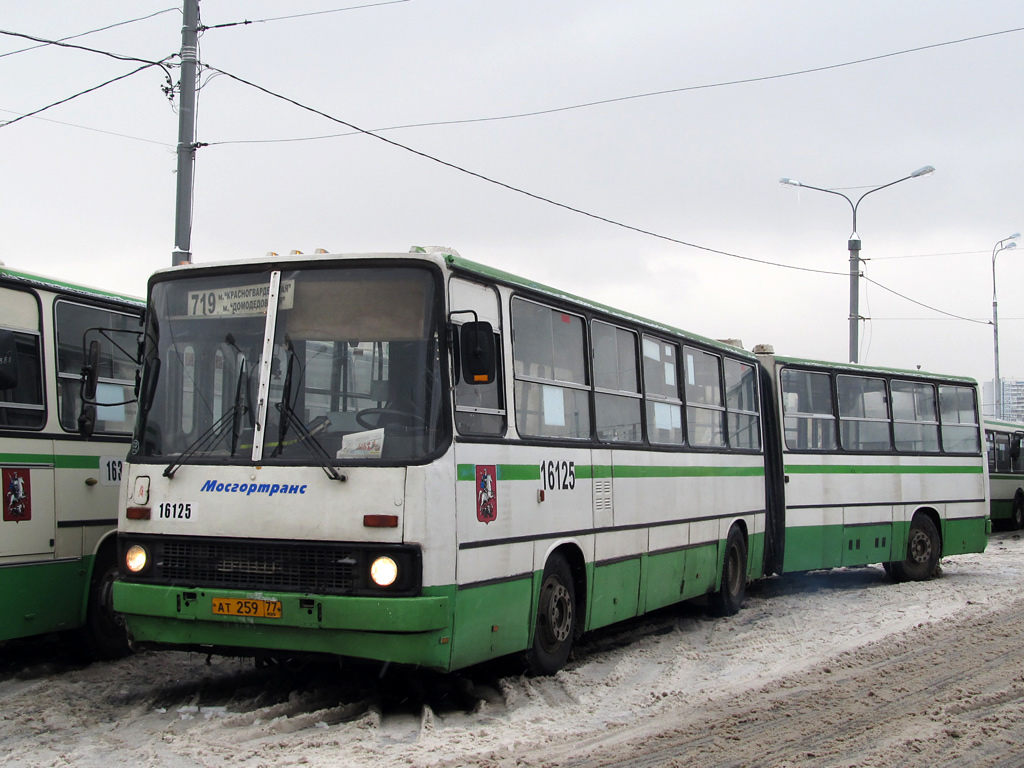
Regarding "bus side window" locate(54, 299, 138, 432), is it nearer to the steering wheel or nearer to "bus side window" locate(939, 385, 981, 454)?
the steering wheel

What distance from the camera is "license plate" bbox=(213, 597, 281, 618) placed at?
6.77m

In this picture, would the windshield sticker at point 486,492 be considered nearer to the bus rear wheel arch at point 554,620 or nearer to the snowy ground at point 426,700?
the bus rear wheel arch at point 554,620

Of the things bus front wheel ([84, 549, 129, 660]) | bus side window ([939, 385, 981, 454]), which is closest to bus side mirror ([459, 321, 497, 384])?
bus front wheel ([84, 549, 129, 660])

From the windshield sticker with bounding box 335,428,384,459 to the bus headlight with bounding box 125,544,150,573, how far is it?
1508 mm

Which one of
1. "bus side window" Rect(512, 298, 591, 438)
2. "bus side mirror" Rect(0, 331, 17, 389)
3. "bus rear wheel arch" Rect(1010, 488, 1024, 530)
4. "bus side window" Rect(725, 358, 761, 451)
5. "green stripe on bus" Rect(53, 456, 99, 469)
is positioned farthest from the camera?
"bus rear wheel arch" Rect(1010, 488, 1024, 530)

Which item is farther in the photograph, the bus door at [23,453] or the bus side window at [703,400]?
the bus side window at [703,400]

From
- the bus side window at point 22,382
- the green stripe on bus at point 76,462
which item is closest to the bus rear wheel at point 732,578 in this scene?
the green stripe on bus at point 76,462

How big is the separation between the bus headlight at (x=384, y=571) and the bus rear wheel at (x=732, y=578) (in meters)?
6.45

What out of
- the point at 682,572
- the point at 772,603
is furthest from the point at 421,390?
the point at 772,603

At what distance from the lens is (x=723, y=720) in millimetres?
7043

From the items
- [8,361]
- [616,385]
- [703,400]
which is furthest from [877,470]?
[8,361]

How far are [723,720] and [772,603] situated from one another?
6837mm

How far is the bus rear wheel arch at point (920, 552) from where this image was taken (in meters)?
15.8

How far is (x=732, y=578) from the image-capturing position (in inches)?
500
